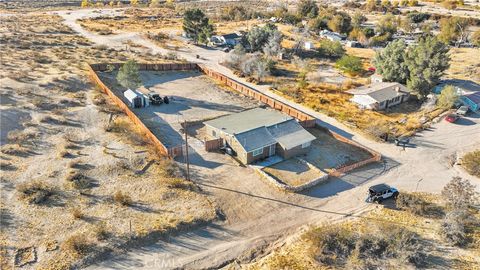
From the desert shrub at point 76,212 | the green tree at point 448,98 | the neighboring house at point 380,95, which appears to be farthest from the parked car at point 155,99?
A: the green tree at point 448,98

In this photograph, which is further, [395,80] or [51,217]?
[395,80]

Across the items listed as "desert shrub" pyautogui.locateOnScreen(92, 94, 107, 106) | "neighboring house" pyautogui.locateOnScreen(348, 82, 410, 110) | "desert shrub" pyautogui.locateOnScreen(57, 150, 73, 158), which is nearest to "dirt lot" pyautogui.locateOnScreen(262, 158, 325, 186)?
"neighboring house" pyautogui.locateOnScreen(348, 82, 410, 110)

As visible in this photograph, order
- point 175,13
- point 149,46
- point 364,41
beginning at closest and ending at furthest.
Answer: point 149,46 < point 364,41 < point 175,13

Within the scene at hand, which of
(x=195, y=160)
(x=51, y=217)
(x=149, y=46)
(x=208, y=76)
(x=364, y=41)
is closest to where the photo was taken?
(x=51, y=217)

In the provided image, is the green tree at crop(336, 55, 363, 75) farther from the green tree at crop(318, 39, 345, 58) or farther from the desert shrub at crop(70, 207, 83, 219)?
the desert shrub at crop(70, 207, 83, 219)

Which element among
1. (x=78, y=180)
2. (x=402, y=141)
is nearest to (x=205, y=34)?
(x=402, y=141)

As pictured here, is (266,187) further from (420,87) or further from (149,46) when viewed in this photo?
(149,46)

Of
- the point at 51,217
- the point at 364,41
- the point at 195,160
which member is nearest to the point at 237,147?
the point at 195,160
